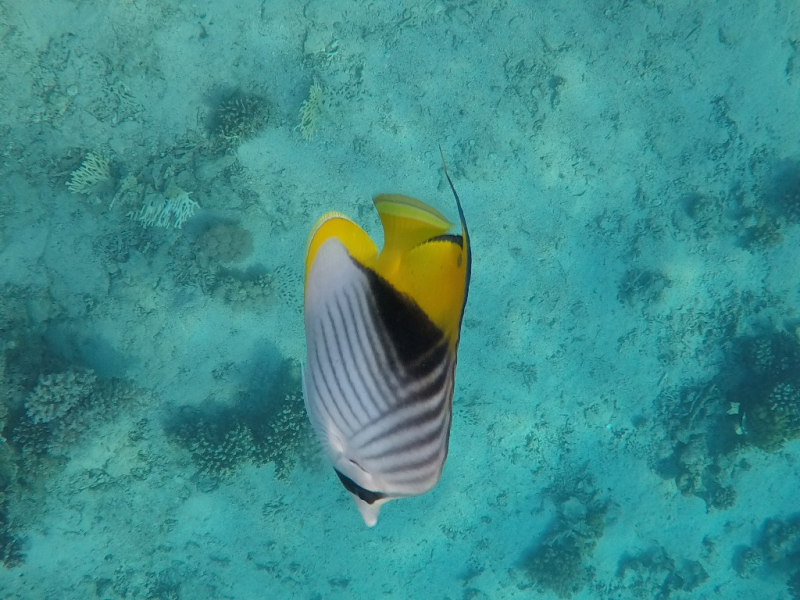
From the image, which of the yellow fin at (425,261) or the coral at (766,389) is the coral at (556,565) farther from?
the yellow fin at (425,261)

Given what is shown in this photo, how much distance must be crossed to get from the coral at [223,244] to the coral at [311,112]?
1.53 meters

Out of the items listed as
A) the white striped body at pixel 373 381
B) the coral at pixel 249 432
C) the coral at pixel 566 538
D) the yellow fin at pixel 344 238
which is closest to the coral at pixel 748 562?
the coral at pixel 566 538

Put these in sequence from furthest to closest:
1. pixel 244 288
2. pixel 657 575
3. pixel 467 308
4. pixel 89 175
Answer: pixel 657 575 → pixel 467 308 → pixel 244 288 → pixel 89 175

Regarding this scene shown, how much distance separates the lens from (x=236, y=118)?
5.91m

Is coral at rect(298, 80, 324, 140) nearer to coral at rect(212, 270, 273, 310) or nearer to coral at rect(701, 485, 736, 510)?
coral at rect(212, 270, 273, 310)

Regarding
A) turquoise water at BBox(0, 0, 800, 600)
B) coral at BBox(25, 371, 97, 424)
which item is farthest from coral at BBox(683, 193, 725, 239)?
coral at BBox(25, 371, 97, 424)

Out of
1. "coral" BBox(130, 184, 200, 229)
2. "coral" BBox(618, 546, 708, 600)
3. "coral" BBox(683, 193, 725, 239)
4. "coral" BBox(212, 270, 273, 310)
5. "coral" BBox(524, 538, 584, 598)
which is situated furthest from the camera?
"coral" BBox(618, 546, 708, 600)

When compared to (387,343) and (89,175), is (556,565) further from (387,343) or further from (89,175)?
(89,175)

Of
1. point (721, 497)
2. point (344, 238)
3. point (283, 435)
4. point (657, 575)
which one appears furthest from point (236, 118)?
point (657, 575)

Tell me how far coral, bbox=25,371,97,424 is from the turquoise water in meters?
0.03

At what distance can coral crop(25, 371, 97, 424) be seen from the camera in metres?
5.52

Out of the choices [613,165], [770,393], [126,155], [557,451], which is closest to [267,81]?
[126,155]

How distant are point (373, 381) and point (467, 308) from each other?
6673 mm

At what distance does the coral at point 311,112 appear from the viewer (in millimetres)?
6137
